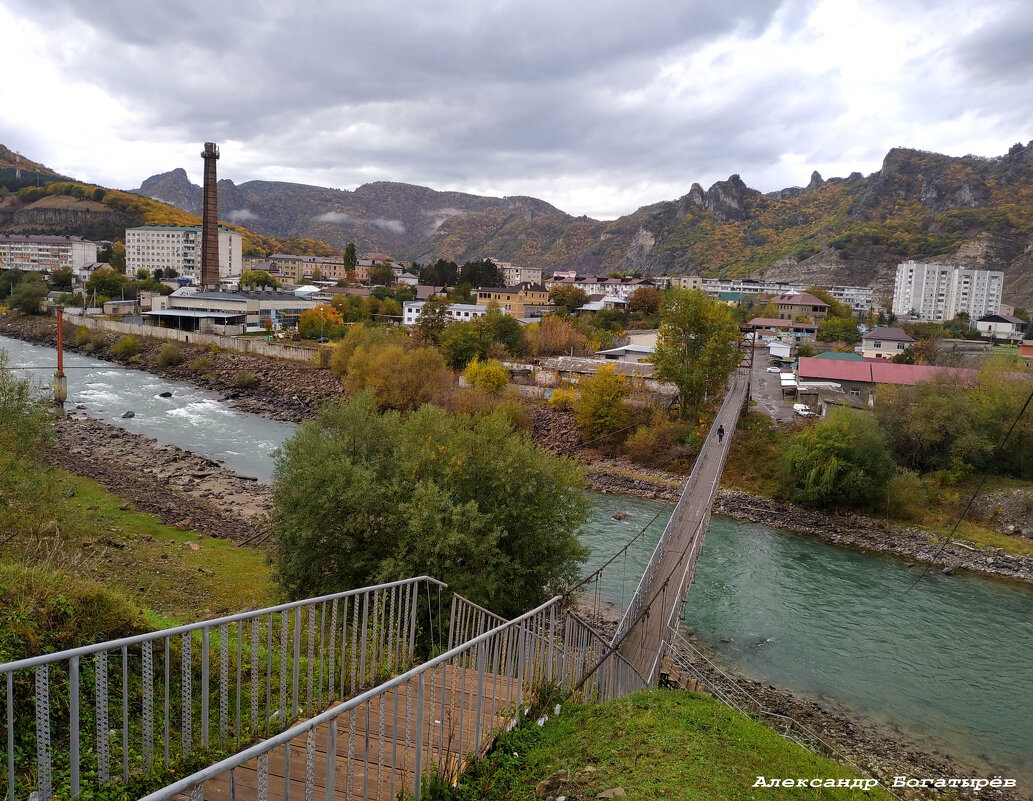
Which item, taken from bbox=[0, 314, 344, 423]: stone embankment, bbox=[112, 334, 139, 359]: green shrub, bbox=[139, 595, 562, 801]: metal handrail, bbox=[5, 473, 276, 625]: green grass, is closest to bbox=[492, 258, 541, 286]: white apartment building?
bbox=[0, 314, 344, 423]: stone embankment

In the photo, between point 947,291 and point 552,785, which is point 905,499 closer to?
point 552,785

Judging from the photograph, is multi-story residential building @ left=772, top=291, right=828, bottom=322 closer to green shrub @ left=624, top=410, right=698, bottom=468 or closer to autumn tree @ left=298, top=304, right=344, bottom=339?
green shrub @ left=624, top=410, right=698, bottom=468

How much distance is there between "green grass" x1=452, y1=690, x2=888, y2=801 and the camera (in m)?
3.54

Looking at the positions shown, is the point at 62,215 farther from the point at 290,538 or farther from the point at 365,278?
the point at 290,538

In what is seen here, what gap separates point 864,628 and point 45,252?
8695 cm

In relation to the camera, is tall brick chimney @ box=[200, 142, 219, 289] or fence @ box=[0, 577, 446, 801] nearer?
fence @ box=[0, 577, 446, 801]

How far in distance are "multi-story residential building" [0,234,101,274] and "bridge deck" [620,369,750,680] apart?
77985 millimetres

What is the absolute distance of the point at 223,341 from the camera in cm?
3847

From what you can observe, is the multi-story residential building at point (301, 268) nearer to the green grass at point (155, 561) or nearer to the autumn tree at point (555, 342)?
the autumn tree at point (555, 342)

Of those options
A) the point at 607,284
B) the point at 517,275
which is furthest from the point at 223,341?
the point at 517,275

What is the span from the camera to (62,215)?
8238 cm

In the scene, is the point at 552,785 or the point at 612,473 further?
the point at 612,473

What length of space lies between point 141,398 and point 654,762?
30559 millimetres

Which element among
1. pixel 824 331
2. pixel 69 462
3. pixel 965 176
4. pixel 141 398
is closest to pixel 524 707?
pixel 69 462
